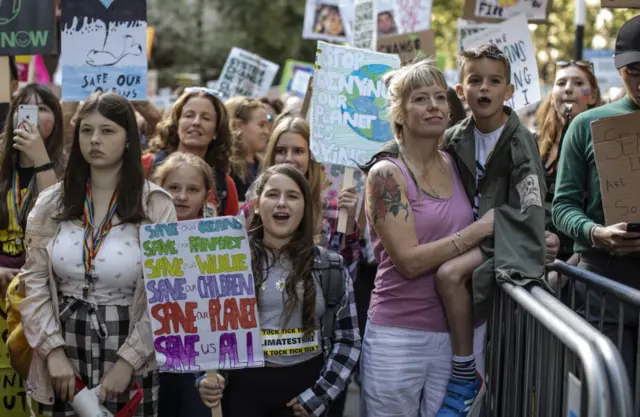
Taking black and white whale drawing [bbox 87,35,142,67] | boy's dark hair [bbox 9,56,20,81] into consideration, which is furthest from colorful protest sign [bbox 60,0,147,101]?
boy's dark hair [bbox 9,56,20,81]

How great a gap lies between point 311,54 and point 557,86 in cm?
2675

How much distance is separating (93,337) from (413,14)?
7.63m

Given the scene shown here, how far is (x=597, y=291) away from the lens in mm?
4805

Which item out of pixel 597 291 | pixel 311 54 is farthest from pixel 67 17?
pixel 311 54

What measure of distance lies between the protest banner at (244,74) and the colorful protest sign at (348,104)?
19.1ft

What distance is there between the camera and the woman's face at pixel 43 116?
239 inches

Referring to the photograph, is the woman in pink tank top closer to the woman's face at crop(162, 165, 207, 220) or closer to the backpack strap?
the backpack strap

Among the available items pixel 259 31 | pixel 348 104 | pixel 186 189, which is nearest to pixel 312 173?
pixel 348 104

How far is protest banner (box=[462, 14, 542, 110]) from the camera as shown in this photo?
7672 millimetres

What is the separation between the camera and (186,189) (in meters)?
5.75

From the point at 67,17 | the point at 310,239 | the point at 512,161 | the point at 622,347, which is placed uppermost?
the point at 67,17

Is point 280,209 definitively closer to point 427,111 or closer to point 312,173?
point 427,111

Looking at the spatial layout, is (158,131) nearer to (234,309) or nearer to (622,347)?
(234,309)

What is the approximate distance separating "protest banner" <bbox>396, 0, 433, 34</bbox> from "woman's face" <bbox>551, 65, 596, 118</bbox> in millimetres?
4579
